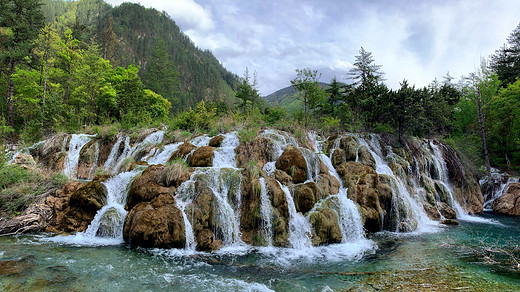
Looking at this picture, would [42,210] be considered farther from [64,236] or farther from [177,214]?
[177,214]

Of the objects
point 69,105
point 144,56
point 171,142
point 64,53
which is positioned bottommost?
point 171,142

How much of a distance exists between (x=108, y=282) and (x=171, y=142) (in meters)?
10.9

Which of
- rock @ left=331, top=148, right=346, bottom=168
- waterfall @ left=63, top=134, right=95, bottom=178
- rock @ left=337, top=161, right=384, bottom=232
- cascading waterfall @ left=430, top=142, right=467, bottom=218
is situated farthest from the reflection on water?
waterfall @ left=63, top=134, right=95, bottom=178

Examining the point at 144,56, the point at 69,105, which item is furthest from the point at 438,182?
the point at 144,56

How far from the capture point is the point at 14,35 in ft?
66.1

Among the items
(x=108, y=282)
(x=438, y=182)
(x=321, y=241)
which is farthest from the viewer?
(x=438, y=182)

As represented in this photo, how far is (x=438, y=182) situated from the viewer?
50.7 ft

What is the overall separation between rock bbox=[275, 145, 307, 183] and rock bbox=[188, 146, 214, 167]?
3357mm

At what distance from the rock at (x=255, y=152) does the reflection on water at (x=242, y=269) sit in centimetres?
524

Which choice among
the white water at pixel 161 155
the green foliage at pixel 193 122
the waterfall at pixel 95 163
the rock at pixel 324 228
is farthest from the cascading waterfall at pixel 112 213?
the green foliage at pixel 193 122

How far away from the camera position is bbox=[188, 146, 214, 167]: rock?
11688mm

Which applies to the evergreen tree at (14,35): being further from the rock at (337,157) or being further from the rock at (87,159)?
the rock at (337,157)

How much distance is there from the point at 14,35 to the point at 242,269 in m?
27.6

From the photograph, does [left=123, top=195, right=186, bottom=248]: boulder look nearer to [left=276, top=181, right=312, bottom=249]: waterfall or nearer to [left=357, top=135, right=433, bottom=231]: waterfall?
[left=276, top=181, right=312, bottom=249]: waterfall
